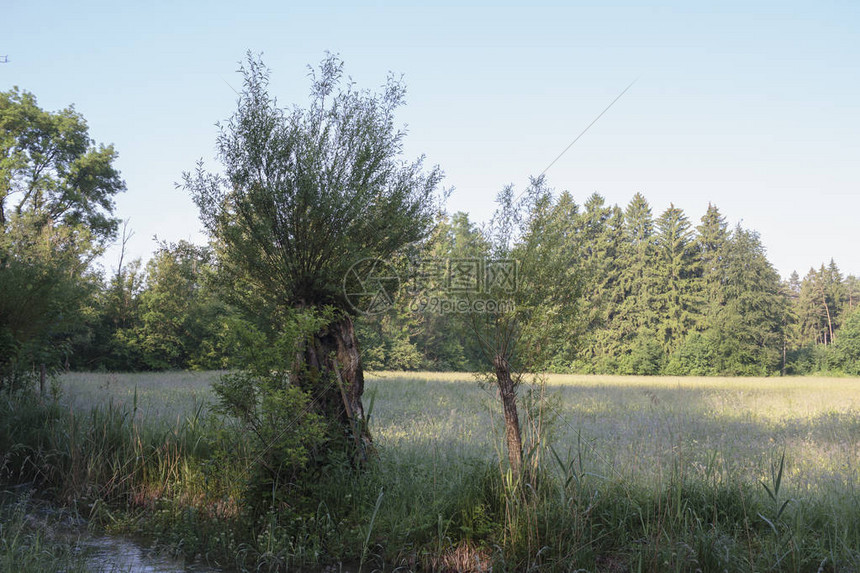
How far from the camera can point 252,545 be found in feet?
19.0

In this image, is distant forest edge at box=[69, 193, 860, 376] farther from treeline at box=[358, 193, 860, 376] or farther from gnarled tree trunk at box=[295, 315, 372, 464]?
gnarled tree trunk at box=[295, 315, 372, 464]

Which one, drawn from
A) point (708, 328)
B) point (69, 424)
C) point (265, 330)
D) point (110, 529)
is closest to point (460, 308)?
point (265, 330)

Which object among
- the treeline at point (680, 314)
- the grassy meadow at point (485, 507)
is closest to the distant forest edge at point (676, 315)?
the treeline at point (680, 314)

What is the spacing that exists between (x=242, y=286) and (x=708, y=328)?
4907cm

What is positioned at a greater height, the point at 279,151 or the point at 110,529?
the point at 279,151

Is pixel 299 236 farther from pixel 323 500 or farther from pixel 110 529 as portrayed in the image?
pixel 110 529

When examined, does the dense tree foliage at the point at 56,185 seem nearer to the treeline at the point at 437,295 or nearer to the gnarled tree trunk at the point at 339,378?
the treeline at the point at 437,295
